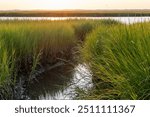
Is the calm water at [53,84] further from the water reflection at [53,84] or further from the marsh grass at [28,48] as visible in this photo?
the marsh grass at [28,48]

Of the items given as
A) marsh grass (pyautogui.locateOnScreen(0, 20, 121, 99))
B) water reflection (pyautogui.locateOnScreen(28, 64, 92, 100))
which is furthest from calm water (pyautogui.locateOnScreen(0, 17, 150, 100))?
marsh grass (pyautogui.locateOnScreen(0, 20, 121, 99))

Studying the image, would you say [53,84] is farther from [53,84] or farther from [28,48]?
[28,48]

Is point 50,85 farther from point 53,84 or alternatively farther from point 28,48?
point 28,48

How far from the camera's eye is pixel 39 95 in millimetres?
7039

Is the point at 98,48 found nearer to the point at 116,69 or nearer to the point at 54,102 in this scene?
the point at 116,69

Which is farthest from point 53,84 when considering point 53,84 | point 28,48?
point 28,48

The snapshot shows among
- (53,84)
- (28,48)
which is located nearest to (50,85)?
(53,84)

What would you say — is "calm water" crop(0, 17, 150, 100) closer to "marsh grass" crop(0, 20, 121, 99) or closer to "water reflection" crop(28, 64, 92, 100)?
"water reflection" crop(28, 64, 92, 100)

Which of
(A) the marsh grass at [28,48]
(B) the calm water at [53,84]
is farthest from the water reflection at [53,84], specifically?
(A) the marsh grass at [28,48]

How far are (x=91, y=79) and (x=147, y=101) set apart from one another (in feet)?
6.47

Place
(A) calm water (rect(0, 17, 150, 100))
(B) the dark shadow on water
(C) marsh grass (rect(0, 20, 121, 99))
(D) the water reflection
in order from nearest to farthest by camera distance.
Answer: (C) marsh grass (rect(0, 20, 121, 99))
(A) calm water (rect(0, 17, 150, 100))
(D) the water reflection
(B) the dark shadow on water

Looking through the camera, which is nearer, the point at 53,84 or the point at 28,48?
the point at 53,84

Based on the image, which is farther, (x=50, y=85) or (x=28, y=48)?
(x=28, y=48)

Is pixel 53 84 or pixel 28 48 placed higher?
pixel 28 48
